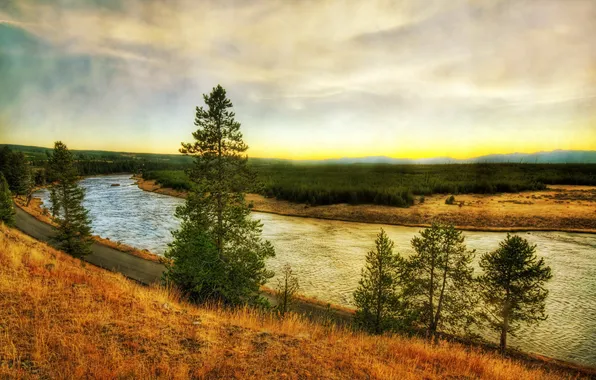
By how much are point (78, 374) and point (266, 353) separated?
10.7ft

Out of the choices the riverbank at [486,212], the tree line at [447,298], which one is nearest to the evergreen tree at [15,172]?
the riverbank at [486,212]

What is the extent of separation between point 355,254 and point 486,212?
2801cm

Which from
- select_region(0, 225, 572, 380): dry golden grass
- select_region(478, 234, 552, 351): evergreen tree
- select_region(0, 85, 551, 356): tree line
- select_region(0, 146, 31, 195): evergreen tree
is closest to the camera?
select_region(0, 225, 572, 380): dry golden grass

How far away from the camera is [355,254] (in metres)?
31.2

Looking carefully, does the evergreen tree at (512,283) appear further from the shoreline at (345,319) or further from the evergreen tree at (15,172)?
the evergreen tree at (15,172)

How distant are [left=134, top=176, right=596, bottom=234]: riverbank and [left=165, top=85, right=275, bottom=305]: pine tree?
37.9m

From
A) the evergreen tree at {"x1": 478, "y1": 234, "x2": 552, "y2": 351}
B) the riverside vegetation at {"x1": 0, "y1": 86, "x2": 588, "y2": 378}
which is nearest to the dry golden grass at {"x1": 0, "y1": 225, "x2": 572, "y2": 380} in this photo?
the riverside vegetation at {"x1": 0, "y1": 86, "x2": 588, "y2": 378}

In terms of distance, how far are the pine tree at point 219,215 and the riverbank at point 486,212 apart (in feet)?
124

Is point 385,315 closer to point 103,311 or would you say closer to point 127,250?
point 103,311

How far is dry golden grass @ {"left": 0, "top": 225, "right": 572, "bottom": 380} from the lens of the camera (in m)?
5.08

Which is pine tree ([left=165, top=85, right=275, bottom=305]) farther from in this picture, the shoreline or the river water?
the river water

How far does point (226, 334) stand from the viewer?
278 inches

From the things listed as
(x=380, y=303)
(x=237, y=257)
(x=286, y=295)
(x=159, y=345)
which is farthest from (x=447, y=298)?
(x=159, y=345)

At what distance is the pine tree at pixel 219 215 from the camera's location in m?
12.9
